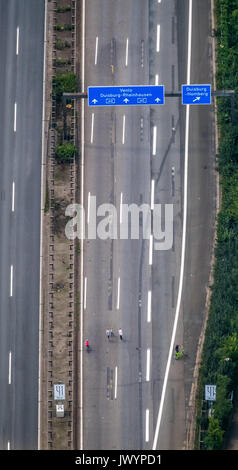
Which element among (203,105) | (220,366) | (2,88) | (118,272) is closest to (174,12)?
(203,105)

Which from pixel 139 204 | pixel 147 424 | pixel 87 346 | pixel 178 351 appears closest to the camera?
pixel 147 424

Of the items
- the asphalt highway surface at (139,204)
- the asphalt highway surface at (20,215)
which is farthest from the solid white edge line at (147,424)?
the asphalt highway surface at (20,215)

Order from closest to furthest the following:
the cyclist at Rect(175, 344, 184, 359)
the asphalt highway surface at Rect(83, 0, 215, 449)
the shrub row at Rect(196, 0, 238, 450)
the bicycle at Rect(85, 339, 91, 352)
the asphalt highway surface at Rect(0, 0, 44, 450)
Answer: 1. the shrub row at Rect(196, 0, 238, 450)
2. the asphalt highway surface at Rect(83, 0, 215, 449)
3. the asphalt highway surface at Rect(0, 0, 44, 450)
4. the cyclist at Rect(175, 344, 184, 359)
5. the bicycle at Rect(85, 339, 91, 352)

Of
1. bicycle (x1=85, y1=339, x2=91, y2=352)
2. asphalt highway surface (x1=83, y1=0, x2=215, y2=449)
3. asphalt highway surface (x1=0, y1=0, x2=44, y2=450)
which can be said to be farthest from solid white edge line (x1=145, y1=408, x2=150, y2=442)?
asphalt highway surface (x1=0, y1=0, x2=44, y2=450)

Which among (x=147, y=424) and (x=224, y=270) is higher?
(x=224, y=270)

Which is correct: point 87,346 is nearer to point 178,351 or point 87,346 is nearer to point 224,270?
point 178,351

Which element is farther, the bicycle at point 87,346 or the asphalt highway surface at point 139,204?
the bicycle at point 87,346

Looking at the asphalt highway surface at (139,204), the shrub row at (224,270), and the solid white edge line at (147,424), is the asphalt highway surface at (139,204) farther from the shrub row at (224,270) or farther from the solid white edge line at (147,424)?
the shrub row at (224,270)

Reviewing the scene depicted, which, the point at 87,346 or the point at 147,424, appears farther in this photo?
the point at 87,346

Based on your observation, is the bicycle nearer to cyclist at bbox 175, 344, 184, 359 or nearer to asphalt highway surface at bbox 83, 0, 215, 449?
asphalt highway surface at bbox 83, 0, 215, 449

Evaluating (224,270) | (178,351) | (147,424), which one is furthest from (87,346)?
(224,270)

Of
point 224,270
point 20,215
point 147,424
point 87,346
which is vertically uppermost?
point 20,215

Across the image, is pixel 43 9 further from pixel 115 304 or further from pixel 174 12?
pixel 115 304
